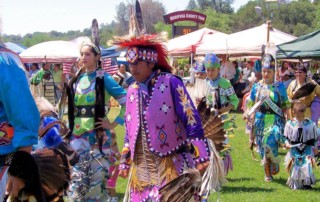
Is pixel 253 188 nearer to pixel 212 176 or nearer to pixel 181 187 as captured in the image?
pixel 212 176

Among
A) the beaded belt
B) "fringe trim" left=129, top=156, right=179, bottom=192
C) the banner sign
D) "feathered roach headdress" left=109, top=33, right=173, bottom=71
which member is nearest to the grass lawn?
the beaded belt

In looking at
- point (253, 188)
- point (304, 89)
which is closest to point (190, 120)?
point (253, 188)

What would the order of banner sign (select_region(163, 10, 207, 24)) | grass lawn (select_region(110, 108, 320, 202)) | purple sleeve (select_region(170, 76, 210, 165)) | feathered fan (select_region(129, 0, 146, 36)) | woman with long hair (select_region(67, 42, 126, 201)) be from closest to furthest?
purple sleeve (select_region(170, 76, 210, 165)) < feathered fan (select_region(129, 0, 146, 36)) < woman with long hair (select_region(67, 42, 126, 201)) < grass lawn (select_region(110, 108, 320, 202)) < banner sign (select_region(163, 10, 207, 24))

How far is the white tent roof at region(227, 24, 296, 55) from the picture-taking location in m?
15.3

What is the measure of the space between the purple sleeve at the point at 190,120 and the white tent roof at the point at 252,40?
11.6 meters

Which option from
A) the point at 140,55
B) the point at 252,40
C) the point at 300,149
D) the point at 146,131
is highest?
the point at 140,55

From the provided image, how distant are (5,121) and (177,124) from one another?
1351 millimetres

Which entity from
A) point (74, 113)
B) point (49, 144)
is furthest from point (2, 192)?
point (74, 113)

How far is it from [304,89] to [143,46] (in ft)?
19.5

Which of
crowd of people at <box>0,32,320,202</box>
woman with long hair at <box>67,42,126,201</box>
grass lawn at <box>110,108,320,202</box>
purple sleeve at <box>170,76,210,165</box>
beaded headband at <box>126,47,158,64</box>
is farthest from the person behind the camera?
grass lawn at <box>110,108,320,202</box>

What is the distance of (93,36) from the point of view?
597 centimetres

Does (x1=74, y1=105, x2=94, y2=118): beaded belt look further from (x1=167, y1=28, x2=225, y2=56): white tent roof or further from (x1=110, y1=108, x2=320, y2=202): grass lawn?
(x1=167, y1=28, x2=225, y2=56): white tent roof

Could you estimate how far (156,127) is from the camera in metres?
3.85

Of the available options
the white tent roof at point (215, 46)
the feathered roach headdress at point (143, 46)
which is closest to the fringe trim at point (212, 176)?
the feathered roach headdress at point (143, 46)
